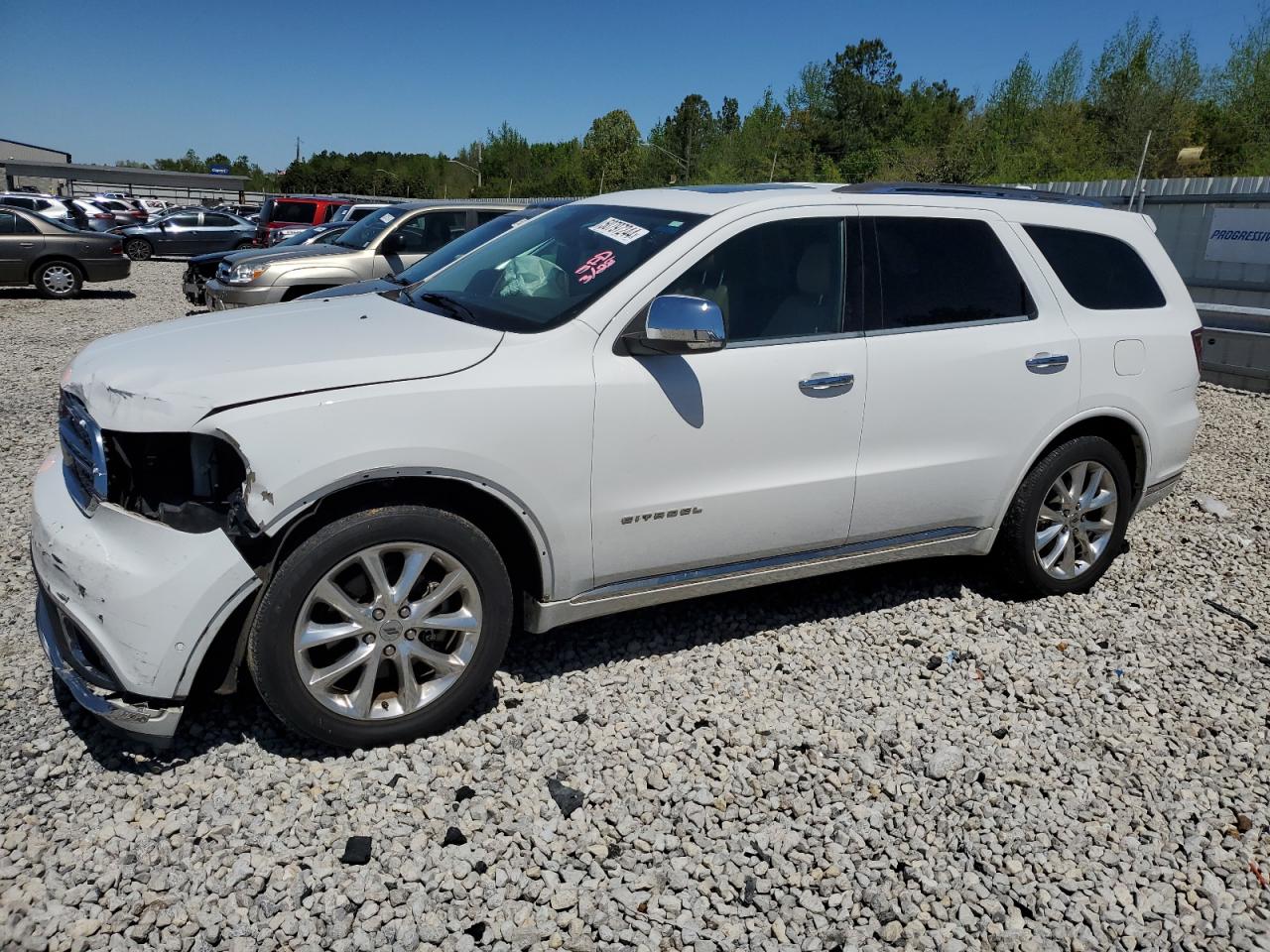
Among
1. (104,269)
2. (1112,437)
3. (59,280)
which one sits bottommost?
(59,280)

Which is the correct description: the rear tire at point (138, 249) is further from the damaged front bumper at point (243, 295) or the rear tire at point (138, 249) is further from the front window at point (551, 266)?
the front window at point (551, 266)

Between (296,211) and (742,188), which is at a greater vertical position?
(742,188)

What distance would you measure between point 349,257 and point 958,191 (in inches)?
321

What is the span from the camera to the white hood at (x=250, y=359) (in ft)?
9.30

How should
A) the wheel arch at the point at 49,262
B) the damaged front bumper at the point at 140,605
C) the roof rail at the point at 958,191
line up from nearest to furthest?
1. the damaged front bumper at the point at 140,605
2. the roof rail at the point at 958,191
3. the wheel arch at the point at 49,262

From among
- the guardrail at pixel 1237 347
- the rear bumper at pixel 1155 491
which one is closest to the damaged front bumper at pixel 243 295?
the rear bumper at pixel 1155 491

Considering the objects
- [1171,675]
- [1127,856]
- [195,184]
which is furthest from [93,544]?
[195,184]

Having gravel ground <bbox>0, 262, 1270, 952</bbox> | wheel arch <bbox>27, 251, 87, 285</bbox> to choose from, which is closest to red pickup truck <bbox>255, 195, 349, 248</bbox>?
wheel arch <bbox>27, 251, 87, 285</bbox>

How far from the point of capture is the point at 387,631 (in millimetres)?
3094

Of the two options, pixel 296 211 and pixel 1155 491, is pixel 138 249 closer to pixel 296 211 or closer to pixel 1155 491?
pixel 296 211

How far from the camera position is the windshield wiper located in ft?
11.8

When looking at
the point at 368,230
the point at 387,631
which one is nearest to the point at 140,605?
the point at 387,631

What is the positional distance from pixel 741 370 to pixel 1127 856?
206 cm

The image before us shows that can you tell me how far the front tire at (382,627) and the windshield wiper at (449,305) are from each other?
0.90 meters
